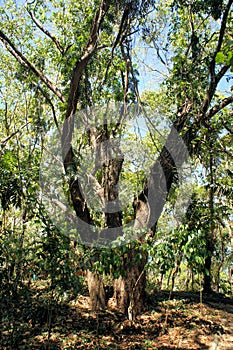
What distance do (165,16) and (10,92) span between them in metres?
4.78

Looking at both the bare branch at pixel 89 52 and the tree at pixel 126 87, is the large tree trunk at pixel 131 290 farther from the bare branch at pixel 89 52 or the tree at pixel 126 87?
the bare branch at pixel 89 52

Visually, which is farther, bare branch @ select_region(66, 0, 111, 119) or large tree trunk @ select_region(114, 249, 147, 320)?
large tree trunk @ select_region(114, 249, 147, 320)

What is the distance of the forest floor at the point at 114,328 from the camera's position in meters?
4.20

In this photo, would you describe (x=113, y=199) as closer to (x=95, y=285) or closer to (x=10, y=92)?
(x=95, y=285)

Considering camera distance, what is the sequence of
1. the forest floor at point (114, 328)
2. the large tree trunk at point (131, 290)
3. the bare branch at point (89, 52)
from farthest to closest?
1. the large tree trunk at point (131, 290)
2. the bare branch at point (89, 52)
3. the forest floor at point (114, 328)

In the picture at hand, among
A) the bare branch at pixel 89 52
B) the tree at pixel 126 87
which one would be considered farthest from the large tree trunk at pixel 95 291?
the bare branch at pixel 89 52

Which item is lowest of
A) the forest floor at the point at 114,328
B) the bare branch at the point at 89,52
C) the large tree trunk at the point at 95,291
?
the forest floor at the point at 114,328

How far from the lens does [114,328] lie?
15.8 feet

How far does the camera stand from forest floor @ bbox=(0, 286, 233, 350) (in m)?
4.20

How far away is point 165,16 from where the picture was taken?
716 cm

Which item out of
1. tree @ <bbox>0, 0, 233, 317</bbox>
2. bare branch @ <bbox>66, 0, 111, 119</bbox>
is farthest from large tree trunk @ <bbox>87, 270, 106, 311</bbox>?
bare branch @ <bbox>66, 0, 111, 119</bbox>

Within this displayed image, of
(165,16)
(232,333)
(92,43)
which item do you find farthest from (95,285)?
(165,16)

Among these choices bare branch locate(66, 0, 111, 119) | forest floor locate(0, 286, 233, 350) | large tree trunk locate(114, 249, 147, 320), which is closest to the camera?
forest floor locate(0, 286, 233, 350)

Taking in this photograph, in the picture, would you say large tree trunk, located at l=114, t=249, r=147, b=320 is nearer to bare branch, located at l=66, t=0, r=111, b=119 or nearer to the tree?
the tree
